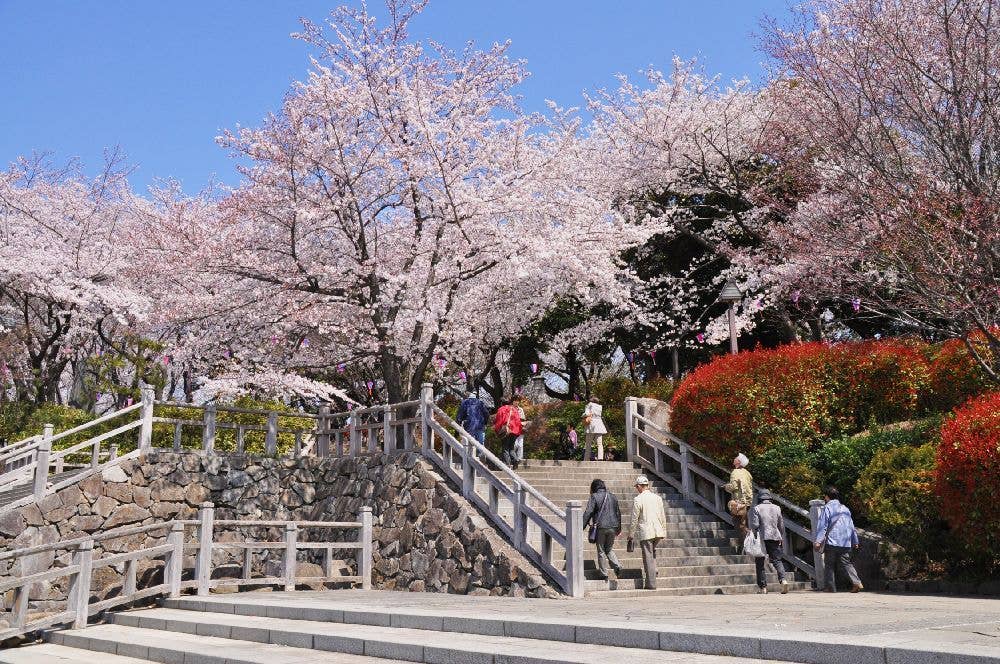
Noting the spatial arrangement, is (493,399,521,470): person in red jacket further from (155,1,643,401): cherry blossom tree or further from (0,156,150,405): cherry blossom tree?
(0,156,150,405): cherry blossom tree

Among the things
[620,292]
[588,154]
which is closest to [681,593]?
[620,292]

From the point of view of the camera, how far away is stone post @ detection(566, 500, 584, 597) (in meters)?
11.9

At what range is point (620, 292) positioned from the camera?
2050 cm

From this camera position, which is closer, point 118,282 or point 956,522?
point 956,522

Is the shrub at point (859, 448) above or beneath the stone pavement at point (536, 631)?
above

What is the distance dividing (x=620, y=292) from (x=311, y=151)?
753 cm

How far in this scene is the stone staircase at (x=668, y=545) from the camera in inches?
514

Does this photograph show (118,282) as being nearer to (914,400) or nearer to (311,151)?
(311,151)

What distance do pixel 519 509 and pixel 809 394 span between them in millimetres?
6761

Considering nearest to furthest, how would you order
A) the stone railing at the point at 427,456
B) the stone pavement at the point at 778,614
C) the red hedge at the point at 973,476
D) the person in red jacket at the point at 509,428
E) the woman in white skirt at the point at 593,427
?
the stone pavement at the point at 778,614
the red hedge at the point at 973,476
the stone railing at the point at 427,456
the person in red jacket at the point at 509,428
the woman in white skirt at the point at 593,427

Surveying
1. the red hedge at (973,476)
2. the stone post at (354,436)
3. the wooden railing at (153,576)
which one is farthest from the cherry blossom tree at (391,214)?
the red hedge at (973,476)

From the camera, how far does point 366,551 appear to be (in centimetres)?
1502

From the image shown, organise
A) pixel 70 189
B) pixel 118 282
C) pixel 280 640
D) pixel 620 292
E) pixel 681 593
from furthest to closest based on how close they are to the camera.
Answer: pixel 70 189 → pixel 118 282 → pixel 620 292 → pixel 681 593 → pixel 280 640

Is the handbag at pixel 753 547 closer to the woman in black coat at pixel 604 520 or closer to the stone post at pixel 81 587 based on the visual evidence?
the woman in black coat at pixel 604 520
